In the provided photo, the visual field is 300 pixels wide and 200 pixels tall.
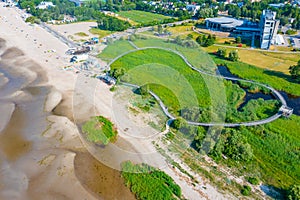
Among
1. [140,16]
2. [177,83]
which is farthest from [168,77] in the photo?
[140,16]

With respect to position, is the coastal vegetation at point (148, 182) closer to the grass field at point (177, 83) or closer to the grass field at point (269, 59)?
the grass field at point (177, 83)

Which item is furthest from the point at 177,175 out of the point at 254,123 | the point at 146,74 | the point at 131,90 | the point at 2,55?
the point at 2,55

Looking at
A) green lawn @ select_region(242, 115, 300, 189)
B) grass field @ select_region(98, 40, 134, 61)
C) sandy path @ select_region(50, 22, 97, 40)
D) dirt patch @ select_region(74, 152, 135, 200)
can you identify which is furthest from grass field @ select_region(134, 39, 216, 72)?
dirt patch @ select_region(74, 152, 135, 200)

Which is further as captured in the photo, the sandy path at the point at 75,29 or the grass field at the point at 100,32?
the sandy path at the point at 75,29

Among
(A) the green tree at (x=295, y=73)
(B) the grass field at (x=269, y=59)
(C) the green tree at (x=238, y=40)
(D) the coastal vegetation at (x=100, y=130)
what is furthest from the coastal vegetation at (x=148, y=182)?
(C) the green tree at (x=238, y=40)

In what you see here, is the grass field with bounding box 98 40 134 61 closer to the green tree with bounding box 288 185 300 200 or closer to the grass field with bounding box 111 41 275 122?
the grass field with bounding box 111 41 275 122

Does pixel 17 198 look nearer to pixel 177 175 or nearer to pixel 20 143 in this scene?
pixel 20 143

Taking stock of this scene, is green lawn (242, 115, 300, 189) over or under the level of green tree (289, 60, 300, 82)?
under
